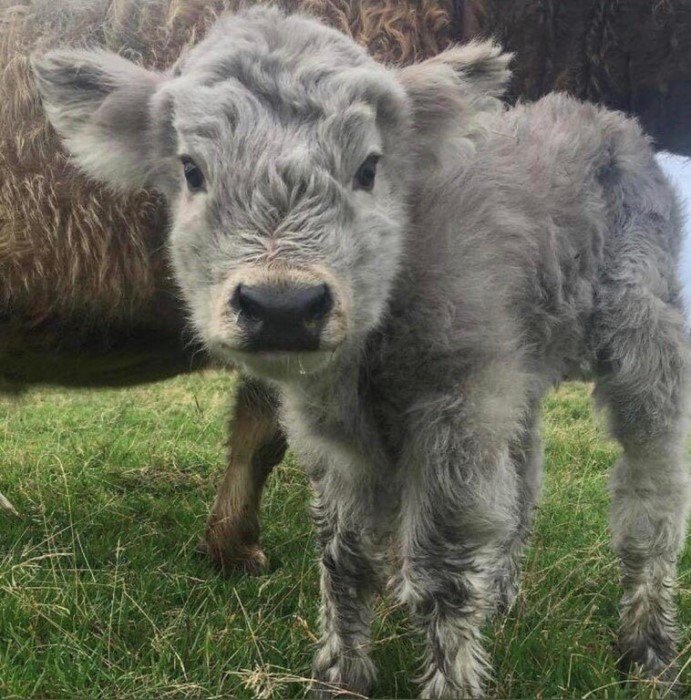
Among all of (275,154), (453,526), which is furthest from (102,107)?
(453,526)

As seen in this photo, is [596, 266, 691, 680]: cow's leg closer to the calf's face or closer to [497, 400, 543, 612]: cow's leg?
[497, 400, 543, 612]: cow's leg

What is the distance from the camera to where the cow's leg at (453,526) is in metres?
2.82

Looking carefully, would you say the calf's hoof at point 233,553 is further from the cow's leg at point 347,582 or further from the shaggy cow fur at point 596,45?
the shaggy cow fur at point 596,45

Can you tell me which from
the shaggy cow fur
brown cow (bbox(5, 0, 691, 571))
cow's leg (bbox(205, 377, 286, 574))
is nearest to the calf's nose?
brown cow (bbox(5, 0, 691, 571))

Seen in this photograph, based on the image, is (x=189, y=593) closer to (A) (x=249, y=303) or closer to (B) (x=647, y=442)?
(B) (x=647, y=442)

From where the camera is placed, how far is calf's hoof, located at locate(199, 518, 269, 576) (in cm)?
439

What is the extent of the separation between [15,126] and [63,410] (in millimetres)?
4265

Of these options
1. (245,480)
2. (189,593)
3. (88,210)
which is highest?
(88,210)

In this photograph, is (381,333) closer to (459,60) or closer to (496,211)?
(496,211)

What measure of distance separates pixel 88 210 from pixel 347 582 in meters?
1.71

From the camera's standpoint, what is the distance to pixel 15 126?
3748mm

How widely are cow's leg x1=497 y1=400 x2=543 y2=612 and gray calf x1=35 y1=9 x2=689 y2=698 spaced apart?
1.38 feet

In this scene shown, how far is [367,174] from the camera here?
2.80m

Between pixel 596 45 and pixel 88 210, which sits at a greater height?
pixel 596 45
